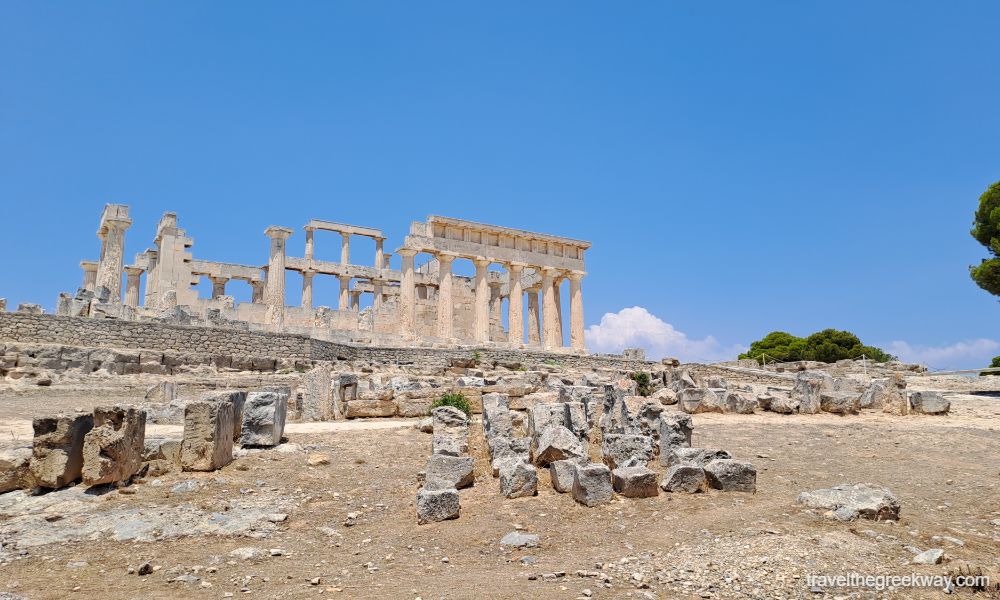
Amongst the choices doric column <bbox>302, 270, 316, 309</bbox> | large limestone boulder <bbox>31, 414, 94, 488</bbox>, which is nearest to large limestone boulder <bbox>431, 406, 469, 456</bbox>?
large limestone boulder <bbox>31, 414, 94, 488</bbox>

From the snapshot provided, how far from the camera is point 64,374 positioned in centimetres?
1848

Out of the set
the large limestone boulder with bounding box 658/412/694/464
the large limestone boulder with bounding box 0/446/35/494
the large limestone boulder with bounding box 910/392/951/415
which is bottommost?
the large limestone boulder with bounding box 0/446/35/494

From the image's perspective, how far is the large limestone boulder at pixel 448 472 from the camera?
27.3 ft

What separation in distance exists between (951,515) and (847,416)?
10.1 metres

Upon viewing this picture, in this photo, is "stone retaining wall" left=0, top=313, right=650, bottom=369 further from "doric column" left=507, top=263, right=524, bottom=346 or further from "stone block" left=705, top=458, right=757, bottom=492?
"stone block" left=705, top=458, right=757, bottom=492

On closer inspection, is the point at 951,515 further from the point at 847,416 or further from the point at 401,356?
the point at 401,356

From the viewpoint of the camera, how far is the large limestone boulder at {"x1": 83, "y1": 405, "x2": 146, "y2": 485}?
7840 millimetres

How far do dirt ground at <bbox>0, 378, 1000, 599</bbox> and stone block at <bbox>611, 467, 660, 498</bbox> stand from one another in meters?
0.13

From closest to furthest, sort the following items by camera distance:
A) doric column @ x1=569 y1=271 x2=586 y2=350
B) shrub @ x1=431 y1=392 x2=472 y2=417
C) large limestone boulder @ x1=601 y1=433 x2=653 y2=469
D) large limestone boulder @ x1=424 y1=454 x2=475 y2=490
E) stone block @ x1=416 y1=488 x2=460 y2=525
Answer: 1. stone block @ x1=416 y1=488 x2=460 y2=525
2. large limestone boulder @ x1=424 y1=454 x2=475 y2=490
3. large limestone boulder @ x1=601 y1=433 x2=653 y2=469
4. shrub @ x1=431 y1=392 x2=472 y2=417
5. doric column @ x1=569 y1=271 x2=586 y2=350

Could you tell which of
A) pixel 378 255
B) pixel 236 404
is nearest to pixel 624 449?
pixel 236 404

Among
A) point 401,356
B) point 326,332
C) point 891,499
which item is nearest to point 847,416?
point 891,499

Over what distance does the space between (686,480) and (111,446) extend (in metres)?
6.80

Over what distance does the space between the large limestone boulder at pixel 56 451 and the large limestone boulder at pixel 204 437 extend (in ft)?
4.03

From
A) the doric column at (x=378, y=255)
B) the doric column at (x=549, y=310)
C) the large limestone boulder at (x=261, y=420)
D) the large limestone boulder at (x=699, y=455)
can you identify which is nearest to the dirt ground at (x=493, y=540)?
the large limestone boulder at (x=261, y=420)
